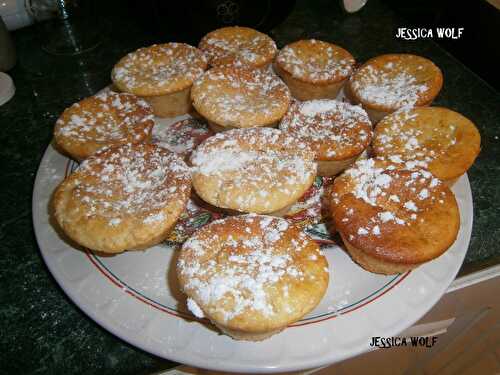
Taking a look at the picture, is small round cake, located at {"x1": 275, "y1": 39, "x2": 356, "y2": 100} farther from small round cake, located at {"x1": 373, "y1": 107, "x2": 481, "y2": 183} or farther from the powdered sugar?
the powdered sugar

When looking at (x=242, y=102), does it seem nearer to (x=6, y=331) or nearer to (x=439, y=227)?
(x=439, y=227)

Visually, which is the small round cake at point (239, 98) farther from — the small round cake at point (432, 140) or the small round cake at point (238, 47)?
the small round cake at point (432, 140)

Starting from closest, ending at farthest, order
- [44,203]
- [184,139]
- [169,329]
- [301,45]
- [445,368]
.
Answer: [169,329] → [44,203] → [184,139] → [301,45] → [445,368]

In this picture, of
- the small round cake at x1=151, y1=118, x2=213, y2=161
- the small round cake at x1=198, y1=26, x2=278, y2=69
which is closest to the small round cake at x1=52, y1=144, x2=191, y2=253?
the small round cake at x1=151, y1=118, x2=213, y2=161

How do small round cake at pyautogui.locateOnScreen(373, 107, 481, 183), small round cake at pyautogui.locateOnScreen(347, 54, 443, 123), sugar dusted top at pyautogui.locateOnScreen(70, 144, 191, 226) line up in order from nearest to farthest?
1. sugar dusted top at pyautogui.locateOnScreen(70, 144, 191, 226)
2. small round cake at pyautogui.locateOnScreen(373, 107, 481, 183)
3. small round cake at pyautogui.locateOnScreen(347, 54, 443, 123)

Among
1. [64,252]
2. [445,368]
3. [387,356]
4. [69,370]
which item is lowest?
[445,368]

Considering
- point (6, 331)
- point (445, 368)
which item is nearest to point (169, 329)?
point (6, 331)
